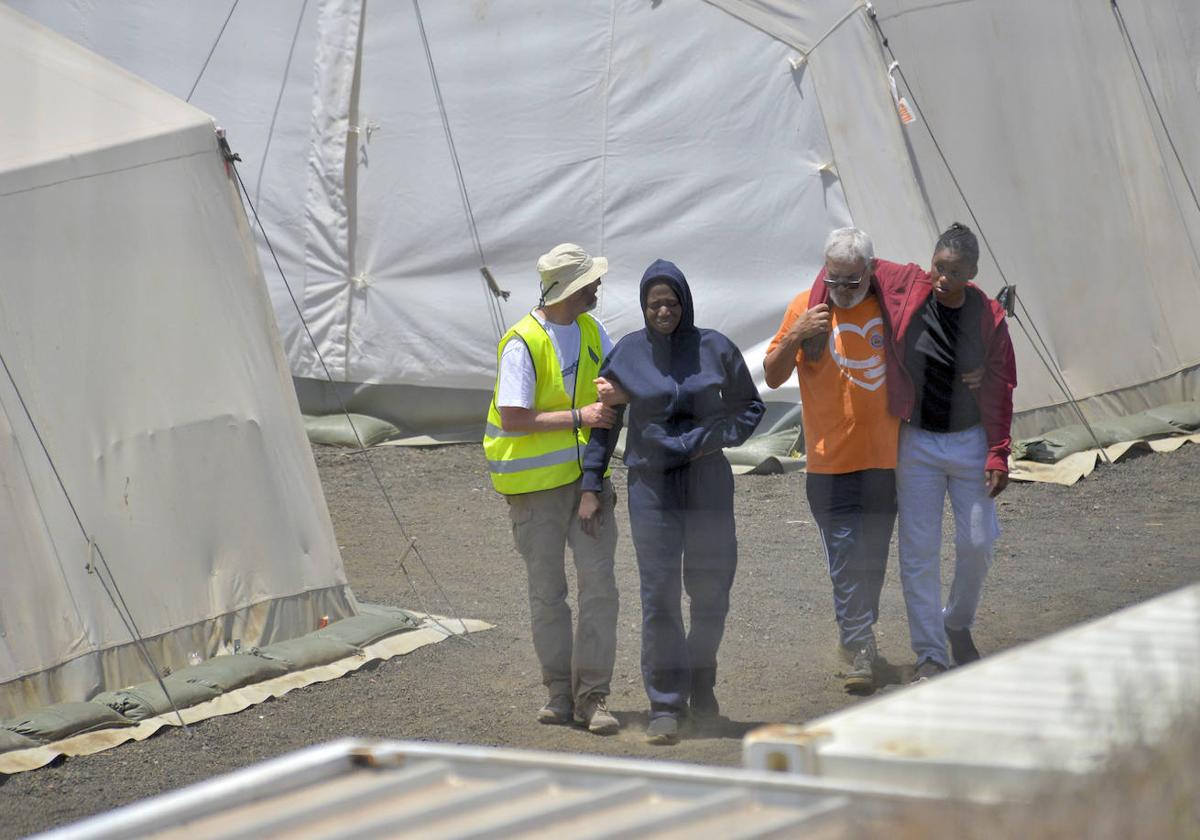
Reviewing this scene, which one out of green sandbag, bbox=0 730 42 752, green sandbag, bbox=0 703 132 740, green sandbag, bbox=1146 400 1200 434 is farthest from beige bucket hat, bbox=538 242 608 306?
green sandbag, bbox=1146 400 1200 434

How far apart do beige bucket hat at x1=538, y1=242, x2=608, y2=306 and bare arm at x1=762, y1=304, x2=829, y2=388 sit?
636 mm

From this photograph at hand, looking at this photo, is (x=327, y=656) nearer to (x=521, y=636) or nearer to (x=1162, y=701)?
(x=521, y=636)

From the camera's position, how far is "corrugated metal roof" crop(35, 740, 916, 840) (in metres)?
1.82

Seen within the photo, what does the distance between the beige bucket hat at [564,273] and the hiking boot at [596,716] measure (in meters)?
1.30

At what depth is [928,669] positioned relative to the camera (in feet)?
16.3

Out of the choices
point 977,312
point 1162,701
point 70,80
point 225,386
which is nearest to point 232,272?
point 225,386

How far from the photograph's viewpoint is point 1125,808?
158cm

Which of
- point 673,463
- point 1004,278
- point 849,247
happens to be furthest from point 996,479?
point 1004,278

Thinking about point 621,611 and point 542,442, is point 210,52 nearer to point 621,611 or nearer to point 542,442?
point 621,611

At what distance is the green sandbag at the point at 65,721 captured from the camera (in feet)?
15.2

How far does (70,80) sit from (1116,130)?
7.37m

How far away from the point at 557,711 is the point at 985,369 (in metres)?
1.81

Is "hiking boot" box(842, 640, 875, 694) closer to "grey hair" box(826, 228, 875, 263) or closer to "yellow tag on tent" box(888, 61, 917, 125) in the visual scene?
"grey hair" box(826, 228, 875, 263)

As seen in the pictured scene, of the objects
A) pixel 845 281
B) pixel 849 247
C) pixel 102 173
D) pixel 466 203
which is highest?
pixel 466 203
